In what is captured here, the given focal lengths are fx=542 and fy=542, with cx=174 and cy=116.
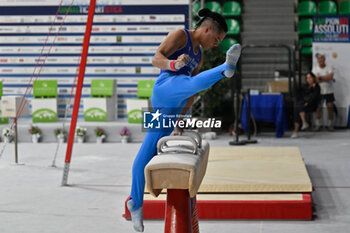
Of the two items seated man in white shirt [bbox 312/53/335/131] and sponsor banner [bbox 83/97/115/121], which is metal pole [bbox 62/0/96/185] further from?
seated man in white shirt [bbox 312/53/335/131]

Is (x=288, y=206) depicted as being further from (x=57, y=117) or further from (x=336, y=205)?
(x=57, y=117)

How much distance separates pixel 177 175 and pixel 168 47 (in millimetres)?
740

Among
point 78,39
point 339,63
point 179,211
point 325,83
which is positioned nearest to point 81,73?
point 179,211

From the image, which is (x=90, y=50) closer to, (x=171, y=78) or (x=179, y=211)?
(x=171, y=78)

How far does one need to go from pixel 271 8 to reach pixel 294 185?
940 cm

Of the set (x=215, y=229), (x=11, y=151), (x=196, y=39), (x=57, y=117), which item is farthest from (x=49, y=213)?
(x=57, y=117)

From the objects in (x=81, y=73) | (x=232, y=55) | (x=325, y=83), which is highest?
(x=232, y=55)

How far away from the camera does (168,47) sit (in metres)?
2.98

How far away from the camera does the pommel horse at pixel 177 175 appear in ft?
8.69

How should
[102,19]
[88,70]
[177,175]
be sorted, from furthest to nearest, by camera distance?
[88,70] < [102,19] < [177,175]

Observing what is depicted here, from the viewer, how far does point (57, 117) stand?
10.7 meters

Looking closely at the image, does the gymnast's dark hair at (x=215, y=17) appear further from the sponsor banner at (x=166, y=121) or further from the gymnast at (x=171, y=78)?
the sponsor banner at (x=166, y=121)

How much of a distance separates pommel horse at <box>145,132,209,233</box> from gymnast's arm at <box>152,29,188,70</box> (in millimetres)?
411

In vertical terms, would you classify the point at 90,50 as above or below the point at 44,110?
above
